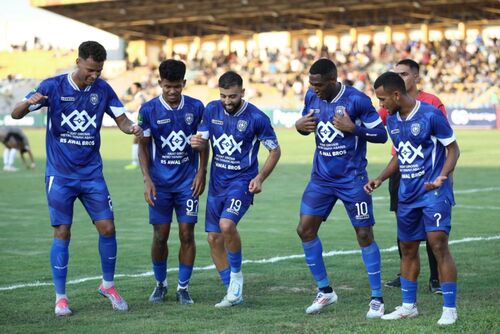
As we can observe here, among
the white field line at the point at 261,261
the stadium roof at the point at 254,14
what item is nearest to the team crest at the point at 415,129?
the white field line at the point at 261,261

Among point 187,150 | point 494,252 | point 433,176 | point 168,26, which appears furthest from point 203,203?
point 168,26

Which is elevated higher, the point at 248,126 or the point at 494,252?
the point at 248,126

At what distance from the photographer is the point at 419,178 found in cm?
795

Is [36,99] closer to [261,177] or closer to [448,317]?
[261,177]

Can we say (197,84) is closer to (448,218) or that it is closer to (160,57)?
(160,57)

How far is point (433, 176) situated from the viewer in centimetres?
791

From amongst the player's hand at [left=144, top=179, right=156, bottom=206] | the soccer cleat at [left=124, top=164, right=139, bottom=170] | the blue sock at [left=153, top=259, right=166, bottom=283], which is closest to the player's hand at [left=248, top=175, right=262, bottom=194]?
the player's hand at [left=144, top=179, right=156, bottom=206]

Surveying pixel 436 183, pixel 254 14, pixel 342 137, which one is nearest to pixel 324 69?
pixel 342 137

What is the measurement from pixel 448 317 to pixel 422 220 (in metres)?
0.89

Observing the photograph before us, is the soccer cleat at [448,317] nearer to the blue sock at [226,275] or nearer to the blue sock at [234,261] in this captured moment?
the blue sock at [234,261]

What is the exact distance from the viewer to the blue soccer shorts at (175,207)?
30.4 ft

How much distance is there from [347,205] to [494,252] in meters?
3.86

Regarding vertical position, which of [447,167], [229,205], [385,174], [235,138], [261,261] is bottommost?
[261,261]

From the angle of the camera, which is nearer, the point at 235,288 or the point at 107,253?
the point at 235,288
